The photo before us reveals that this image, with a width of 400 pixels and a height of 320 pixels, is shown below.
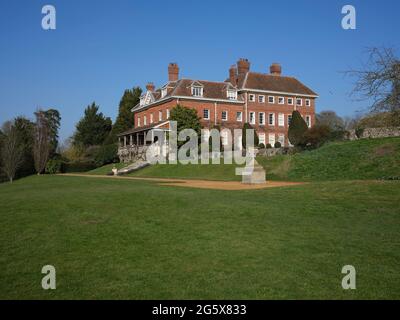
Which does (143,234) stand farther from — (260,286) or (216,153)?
(216,153)

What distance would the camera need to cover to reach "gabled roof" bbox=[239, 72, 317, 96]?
57.6 meters

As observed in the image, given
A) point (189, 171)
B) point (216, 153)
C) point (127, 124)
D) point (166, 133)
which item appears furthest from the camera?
point (127, 124)

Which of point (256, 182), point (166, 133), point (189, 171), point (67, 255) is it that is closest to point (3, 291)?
point (67, 255)

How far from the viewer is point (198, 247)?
7906 millimetres

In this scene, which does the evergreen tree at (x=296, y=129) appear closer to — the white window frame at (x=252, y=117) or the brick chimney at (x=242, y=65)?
the white window frame at (x=252, y=117)

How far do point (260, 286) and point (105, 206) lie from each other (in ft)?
21.2

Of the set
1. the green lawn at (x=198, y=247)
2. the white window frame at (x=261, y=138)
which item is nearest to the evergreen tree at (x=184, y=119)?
the white window frame at (x=261, y=138)

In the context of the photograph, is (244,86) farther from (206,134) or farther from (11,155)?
(11,155)

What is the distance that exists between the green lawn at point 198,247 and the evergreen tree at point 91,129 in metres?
69.6

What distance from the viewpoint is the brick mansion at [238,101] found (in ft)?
178

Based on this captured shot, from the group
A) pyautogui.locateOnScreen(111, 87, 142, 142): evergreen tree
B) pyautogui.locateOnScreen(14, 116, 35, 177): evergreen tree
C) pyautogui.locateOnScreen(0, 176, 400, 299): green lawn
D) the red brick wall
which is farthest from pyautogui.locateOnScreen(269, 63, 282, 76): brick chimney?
pyautogui.locateOnScreen(0, 176, 400, 299): green lawn

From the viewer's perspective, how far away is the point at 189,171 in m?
36.3

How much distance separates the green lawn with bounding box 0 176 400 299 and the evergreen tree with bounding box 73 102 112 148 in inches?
2738
